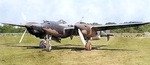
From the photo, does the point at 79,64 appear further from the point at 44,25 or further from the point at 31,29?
the point at 31,29

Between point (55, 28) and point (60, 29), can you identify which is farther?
point (60, 29)

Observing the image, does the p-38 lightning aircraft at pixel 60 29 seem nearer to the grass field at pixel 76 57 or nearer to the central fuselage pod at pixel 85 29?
the central fuselage pod at pixel 85 29

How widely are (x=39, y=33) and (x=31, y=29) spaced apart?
108 centimetres

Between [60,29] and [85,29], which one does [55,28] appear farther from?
[85,29]

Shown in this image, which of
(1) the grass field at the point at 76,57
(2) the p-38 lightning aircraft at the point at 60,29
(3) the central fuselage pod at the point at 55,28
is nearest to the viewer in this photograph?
(1) the grass field at the point at 76,57

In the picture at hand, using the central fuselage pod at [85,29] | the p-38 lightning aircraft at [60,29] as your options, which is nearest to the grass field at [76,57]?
the p-38 lightning aircraft at [60,29]

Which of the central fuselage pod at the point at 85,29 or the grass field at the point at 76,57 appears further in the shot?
the central fuselage pod at the point at 85,29

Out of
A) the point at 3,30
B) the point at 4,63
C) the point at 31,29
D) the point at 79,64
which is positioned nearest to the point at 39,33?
the point at 31,29

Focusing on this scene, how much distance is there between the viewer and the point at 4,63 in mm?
12828

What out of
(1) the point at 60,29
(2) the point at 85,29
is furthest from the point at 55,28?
(2) the point at 85,29

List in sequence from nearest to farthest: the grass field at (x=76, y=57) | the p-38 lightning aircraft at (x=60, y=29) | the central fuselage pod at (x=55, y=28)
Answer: the grass field at (x=76, y=57) < the p-38 lightning aircraft at (x=60, y=29) < the central fuselage pod at (x=55, y=28)

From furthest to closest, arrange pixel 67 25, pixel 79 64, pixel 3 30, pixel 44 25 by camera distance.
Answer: pixel 3 30
pixel 67 25
pixel 44 25
pixel 79 64

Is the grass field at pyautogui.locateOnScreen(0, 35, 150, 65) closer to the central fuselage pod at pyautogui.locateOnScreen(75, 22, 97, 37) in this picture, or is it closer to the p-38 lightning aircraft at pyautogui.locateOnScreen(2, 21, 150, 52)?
the p-38 lightning aircraft at pyautogui.locateOnScreen(2, 21, 150, 52)

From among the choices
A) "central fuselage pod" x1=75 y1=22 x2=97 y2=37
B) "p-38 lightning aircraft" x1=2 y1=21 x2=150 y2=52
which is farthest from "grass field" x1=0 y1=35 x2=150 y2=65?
"central fuselage pod" x1=75 y1=22 x2=97 y2=37
